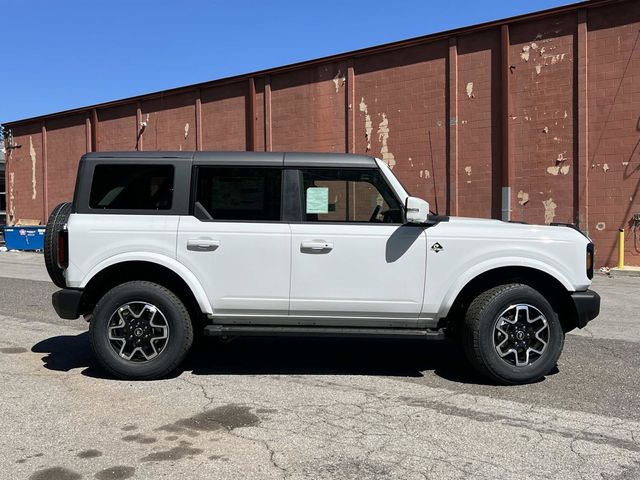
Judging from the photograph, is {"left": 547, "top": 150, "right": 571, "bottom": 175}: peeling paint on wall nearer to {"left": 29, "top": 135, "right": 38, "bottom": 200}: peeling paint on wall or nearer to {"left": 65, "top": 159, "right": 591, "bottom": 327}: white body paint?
{"left": 65, "top": 159, "right": 591, "bottom": 327}: white body paint

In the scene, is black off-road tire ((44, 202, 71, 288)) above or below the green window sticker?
below

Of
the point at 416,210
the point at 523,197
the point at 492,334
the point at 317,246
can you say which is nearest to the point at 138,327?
the point at 317,246

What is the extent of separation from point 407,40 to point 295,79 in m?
4.57

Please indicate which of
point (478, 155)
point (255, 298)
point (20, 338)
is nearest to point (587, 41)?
point (478, 155)

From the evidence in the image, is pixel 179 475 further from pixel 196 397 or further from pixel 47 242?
pixel 47 242

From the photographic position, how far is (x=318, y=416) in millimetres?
4387

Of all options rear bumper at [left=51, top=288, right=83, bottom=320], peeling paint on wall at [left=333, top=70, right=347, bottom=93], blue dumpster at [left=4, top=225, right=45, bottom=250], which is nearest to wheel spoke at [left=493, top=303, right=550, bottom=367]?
rear bumper at [left=51, top=288, right=83, bottom=320]

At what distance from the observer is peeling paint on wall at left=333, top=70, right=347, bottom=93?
19469 mm

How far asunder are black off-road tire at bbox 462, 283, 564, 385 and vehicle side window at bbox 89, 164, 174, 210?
120 inches

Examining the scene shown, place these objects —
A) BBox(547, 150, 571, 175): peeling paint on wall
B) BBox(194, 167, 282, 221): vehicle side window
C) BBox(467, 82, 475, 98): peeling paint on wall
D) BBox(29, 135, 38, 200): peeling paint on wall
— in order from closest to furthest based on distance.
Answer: BBox(194, 167, 282, 221): vehicle side window
BBox(547, 150, 571, 175): peeling paint on wall
BBox(467, 82, 475, 98): peeling paint on wall
BBox(29, 135, 38, 200): peeling paint on wall

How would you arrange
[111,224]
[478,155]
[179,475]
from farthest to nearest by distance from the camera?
[478,155] → [111,224] → [179,475]

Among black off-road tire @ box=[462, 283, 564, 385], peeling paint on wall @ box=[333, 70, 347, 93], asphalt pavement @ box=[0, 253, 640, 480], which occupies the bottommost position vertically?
asphalt pavement @ box=[0, 253, 640, 480]

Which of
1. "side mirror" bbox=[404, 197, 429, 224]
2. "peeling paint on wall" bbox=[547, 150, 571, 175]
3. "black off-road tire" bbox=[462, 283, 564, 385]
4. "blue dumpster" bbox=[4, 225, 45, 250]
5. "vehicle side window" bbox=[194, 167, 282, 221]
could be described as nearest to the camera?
"side mirror" bbox=[404, 197, 429, 224]

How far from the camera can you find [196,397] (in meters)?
4.87
